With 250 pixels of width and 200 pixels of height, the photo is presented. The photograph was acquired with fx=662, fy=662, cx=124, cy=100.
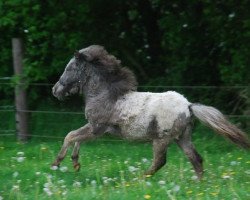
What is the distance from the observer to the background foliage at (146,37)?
1434cm

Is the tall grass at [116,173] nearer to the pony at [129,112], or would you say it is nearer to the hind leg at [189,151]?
the hind leg at [189,151]

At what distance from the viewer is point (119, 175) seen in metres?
9.14

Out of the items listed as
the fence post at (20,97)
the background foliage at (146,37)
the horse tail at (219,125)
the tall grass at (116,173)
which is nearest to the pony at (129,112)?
the horse tail at (219,125)

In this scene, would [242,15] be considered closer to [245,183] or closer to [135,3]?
[135,3]

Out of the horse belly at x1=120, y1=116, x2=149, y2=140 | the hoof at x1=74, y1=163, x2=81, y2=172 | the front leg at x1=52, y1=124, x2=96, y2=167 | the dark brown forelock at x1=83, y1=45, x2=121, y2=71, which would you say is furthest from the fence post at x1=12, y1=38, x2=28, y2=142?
the horse belly at x1=120, y1=116, x2=149, y2=140

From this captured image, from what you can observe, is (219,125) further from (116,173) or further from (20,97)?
(20,97)

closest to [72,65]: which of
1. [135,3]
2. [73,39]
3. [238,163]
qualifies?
[238,163]

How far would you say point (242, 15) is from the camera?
1460 centimetres

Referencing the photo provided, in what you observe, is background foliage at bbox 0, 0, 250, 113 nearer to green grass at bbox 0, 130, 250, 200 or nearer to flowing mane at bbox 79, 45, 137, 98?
green grass at bbox 0, 130, 250, 200

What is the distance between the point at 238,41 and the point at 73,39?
12.0ft

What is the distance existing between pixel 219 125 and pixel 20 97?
624 cm

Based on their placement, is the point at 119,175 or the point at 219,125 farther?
the point at 119,175

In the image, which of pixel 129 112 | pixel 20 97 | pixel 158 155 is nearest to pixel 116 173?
pixel 158 155

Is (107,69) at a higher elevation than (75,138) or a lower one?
higher
